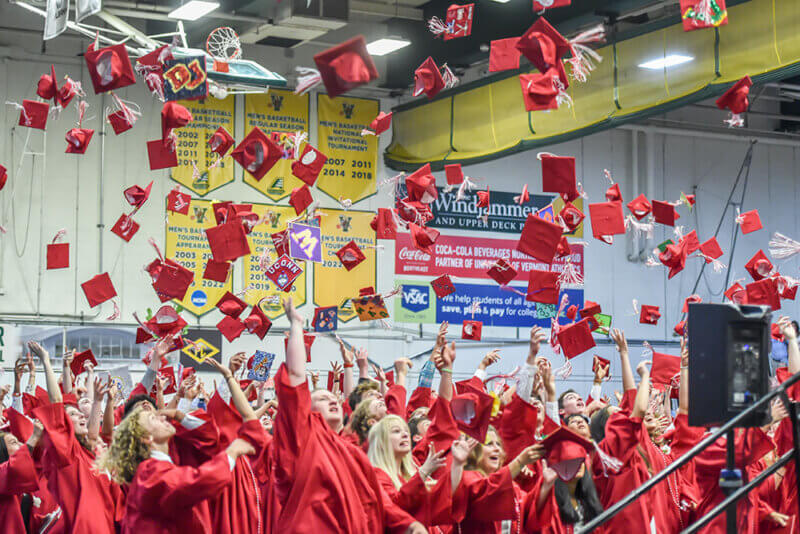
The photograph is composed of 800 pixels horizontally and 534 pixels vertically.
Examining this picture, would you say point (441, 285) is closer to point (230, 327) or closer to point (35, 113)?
point (230, 327)

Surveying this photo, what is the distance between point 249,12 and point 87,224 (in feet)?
10.3

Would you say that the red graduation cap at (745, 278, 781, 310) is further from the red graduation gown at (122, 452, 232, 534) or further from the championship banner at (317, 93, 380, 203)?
the championship banner at (317, 93, 380, 203)

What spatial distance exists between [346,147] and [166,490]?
10218 mm

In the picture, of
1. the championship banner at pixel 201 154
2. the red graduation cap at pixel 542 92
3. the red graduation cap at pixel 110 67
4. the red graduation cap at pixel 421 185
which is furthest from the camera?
the championship banner at pixel 201 154

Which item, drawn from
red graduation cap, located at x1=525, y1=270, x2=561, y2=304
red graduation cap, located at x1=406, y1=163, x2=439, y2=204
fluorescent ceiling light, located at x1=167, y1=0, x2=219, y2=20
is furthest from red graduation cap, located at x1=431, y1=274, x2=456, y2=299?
fluorescent ceiling light, located at x1=167, y1=0, x2=219, y2=20

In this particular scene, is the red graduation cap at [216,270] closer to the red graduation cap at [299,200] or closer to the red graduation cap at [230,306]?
the red graduation cap at [230,306]

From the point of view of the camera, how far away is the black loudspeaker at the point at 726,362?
418 centimetres

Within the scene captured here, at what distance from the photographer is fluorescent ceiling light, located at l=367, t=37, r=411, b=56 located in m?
12.7

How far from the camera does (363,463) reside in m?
4.34

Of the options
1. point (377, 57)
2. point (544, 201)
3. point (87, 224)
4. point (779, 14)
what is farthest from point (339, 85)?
point (544, 201)

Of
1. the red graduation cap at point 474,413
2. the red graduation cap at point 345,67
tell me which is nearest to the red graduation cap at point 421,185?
the red graduation cap at point 345,67

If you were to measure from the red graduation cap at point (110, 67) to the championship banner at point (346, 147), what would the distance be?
6798 millimetres

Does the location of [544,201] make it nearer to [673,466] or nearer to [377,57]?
[377,57]

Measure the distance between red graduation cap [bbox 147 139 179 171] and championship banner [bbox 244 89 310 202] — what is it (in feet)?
14.8
